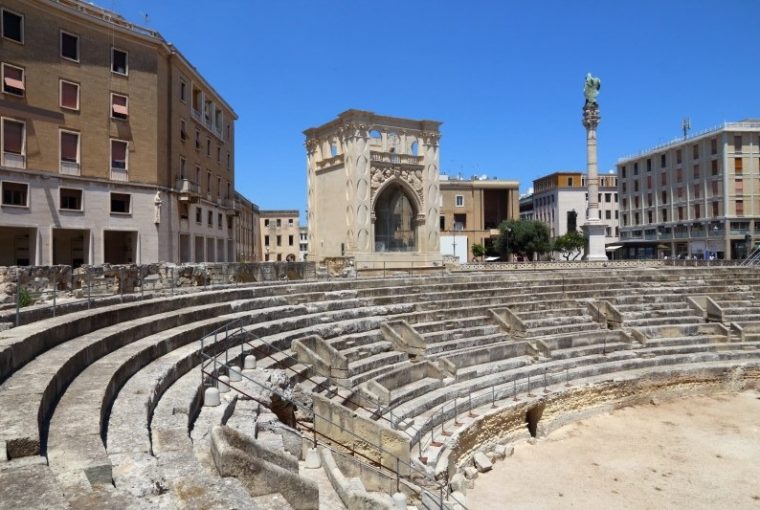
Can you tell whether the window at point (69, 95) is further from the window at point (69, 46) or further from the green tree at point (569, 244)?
the green tree at point (569, 244)

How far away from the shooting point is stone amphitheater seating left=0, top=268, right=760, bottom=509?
436 centimetres

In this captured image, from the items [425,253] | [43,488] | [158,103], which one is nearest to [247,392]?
[43,488]

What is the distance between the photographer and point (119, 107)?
866 inches

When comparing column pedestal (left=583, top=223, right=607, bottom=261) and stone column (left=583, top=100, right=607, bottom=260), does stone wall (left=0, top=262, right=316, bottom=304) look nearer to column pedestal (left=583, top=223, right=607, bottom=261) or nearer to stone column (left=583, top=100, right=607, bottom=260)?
column pedestal (left=583, top=223, right=607, bottom=261)

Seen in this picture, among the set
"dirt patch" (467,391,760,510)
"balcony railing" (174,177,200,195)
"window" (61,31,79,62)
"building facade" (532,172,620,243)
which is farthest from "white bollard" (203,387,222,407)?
"building facade" (532,172,620,243)

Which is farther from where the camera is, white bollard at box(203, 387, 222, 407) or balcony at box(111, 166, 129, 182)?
balcony at box(111, 166, 129, 182)

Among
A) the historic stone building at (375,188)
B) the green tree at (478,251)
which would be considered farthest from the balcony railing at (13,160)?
the green tree at (478,251)

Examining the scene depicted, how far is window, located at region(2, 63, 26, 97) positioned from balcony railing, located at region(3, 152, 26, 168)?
2.18 m

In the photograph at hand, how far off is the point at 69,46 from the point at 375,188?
16043 mm

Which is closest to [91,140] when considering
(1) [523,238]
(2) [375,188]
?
(2) [375,188]

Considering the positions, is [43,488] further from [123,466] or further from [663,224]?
[663,224]

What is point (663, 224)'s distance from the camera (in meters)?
52.3

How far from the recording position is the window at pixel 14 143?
1870 cm

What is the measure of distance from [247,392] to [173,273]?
Answer: 7316mm
